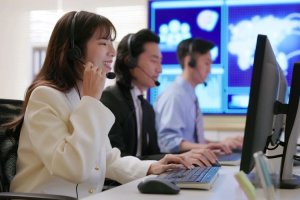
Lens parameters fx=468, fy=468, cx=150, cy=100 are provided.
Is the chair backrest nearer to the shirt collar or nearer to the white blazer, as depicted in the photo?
the white blazer

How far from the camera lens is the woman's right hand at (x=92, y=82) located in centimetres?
137

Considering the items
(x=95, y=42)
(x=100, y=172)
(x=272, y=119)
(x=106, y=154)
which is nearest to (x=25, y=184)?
(x=100, y=172)

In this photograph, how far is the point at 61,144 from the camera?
1284 mm

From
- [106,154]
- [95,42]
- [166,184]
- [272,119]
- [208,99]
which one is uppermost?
[95,42]

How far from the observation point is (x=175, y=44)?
11.8 ft

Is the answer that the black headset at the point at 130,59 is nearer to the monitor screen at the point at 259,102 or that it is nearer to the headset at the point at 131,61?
the headset at the point at 131,61

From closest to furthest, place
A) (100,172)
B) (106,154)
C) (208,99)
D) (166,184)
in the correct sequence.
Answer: (166,184) < (100,172) < (106,154) < (208,99)

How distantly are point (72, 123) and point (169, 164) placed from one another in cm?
35

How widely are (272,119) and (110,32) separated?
0.67 meters

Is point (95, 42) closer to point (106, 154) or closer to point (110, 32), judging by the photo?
point (110, 32)

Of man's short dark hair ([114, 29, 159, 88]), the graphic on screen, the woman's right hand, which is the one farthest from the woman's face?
the graphic on screen

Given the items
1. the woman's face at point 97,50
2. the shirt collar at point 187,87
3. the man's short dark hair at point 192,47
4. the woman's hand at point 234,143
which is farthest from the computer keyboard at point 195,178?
the man's short dark hair at point 192,47

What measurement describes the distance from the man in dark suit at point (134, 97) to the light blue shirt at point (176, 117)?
1.19 ft

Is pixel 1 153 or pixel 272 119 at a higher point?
pixel 272 119
